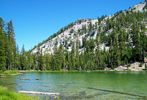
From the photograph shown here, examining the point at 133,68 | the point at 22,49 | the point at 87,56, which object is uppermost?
the point at 22,49

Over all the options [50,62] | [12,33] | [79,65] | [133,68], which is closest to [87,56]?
[79,65]

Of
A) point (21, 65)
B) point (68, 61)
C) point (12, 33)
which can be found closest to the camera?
point (12, 33)

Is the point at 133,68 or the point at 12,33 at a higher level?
the point at 12,33

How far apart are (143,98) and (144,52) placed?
323ft

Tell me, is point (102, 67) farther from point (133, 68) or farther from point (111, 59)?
point (133, 68)

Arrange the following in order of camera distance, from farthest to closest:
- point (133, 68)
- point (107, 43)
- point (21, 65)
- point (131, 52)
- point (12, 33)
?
point (107, 43), point (21, 65), point (131, 52), point (133, 68), point (12, 33)

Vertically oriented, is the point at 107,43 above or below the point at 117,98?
above

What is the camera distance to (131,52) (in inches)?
4503

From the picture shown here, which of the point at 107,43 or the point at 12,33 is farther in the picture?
the point at 107,43

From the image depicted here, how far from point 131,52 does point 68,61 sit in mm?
56991

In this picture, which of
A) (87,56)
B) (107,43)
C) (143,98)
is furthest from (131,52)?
(143,98)

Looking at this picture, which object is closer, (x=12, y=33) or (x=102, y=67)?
(x=12, y=33)

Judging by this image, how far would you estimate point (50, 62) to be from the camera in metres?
137

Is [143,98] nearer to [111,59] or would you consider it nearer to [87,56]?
[111,59]
